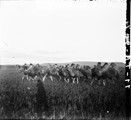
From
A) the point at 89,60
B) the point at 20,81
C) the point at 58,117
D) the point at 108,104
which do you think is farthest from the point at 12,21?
the point at 108,104

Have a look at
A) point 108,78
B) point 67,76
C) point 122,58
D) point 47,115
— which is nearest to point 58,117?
point 47,115

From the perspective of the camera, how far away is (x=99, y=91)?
15.9 ft

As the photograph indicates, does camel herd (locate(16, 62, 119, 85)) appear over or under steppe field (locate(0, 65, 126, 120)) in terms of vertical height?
over

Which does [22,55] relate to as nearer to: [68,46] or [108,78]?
[68,46]

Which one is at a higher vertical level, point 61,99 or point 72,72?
point 72,72

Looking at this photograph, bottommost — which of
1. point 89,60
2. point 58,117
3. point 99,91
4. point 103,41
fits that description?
point 58,117

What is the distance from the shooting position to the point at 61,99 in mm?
4762

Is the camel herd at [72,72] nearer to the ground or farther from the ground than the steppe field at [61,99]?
farther from the ground

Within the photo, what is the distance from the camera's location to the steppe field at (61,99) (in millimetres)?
4715

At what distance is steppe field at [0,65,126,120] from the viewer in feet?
15.5

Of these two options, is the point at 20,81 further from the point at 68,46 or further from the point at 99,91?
the point at 99,91

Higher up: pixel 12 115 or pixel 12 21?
pixel 12 21

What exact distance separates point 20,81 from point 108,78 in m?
1.37

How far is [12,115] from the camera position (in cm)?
471
